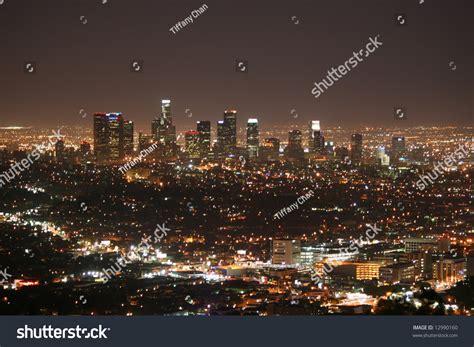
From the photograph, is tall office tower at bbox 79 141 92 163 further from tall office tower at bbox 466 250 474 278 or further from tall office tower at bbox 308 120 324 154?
tall office tower at bbox 466 250 474 278

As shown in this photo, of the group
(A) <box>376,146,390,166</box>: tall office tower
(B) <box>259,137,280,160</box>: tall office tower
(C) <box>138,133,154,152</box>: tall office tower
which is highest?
(C) <box>138,133,154,152</box>: tall office tower

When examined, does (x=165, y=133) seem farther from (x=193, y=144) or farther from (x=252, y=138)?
(x=252, y=138)

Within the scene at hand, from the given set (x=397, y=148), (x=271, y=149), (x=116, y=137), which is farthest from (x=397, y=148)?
(x=116, y=137)

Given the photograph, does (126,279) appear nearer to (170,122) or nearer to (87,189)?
(87,189)

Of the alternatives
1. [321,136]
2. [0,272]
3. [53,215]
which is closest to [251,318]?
[0,272]

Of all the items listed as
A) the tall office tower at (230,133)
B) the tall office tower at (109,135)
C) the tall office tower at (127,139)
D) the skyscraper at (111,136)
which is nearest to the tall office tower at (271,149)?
the tall office tower at (230,133)

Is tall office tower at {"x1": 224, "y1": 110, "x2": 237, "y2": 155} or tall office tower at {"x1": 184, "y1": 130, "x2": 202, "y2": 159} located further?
tall office tower at {"x1": 224, "y1": 110, "x2": 237, "y2": 155}

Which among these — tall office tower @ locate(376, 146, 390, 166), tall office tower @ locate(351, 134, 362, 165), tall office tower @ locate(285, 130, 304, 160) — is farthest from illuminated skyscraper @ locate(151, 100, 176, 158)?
tall office tower @ locate(376, 146, 390, 166)
